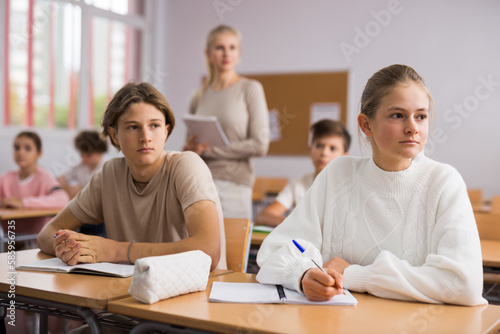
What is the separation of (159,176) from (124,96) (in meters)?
0.31

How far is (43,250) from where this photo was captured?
1.90 m

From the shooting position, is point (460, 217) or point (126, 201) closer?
point (460, 217)

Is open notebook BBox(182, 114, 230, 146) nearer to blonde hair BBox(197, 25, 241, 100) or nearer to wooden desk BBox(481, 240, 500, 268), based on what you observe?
blonde hair BBox(197, 25, 241, 100)

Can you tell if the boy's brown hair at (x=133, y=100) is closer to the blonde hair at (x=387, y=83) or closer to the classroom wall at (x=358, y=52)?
the blonde hair at (x=387, y=83)

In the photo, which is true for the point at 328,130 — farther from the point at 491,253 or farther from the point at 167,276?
the point at 167,276

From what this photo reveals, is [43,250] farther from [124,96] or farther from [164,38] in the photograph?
[164,38]

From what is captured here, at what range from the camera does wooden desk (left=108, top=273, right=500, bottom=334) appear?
3.46 ft

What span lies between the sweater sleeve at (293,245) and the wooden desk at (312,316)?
0.17m

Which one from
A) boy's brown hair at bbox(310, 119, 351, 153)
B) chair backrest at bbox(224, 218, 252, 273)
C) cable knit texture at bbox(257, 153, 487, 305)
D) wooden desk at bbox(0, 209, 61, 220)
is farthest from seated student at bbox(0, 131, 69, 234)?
cable knit texture at bbox(257, 153, 487, 305)

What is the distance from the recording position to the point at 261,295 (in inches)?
50.9

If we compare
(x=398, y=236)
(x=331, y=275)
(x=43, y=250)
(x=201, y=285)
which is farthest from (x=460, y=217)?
(x=43, y=250)

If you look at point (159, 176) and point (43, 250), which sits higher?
point (159, 176)

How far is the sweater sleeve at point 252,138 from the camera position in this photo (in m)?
3.06

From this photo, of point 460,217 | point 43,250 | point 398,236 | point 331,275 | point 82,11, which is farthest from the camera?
point 82,11
